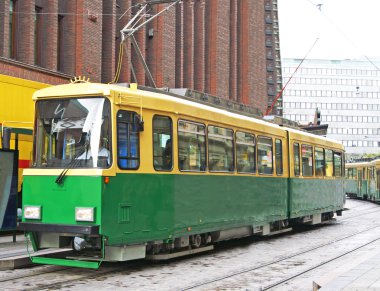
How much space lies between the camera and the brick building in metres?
19.8

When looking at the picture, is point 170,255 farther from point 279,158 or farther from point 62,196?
point 279,158

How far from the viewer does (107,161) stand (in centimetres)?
961

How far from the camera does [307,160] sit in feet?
60.9

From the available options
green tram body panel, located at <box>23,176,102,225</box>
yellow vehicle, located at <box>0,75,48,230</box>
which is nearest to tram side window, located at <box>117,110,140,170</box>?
green tram body panel, located at <box>23,176,102,225</box>

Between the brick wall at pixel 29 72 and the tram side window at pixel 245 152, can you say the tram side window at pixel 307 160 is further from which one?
the brick wall at pixel 29 72

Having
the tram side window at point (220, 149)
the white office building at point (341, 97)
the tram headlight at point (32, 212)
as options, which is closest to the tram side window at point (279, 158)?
the tram side window at point (220, 149)

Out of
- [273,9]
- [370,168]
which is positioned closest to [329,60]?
[273,9]

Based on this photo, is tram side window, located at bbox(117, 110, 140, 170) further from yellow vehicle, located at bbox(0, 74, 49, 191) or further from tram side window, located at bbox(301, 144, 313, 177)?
tram side window, located at bbox(301, 144, 313, 177)

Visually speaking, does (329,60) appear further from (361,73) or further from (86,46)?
(86,46)

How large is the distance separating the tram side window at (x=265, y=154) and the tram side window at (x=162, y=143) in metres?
4.22

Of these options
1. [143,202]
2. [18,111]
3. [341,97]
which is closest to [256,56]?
[18,111]

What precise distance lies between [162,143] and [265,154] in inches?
197

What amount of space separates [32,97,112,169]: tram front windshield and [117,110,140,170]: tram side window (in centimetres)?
22

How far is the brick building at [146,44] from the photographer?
1980 centimetres
